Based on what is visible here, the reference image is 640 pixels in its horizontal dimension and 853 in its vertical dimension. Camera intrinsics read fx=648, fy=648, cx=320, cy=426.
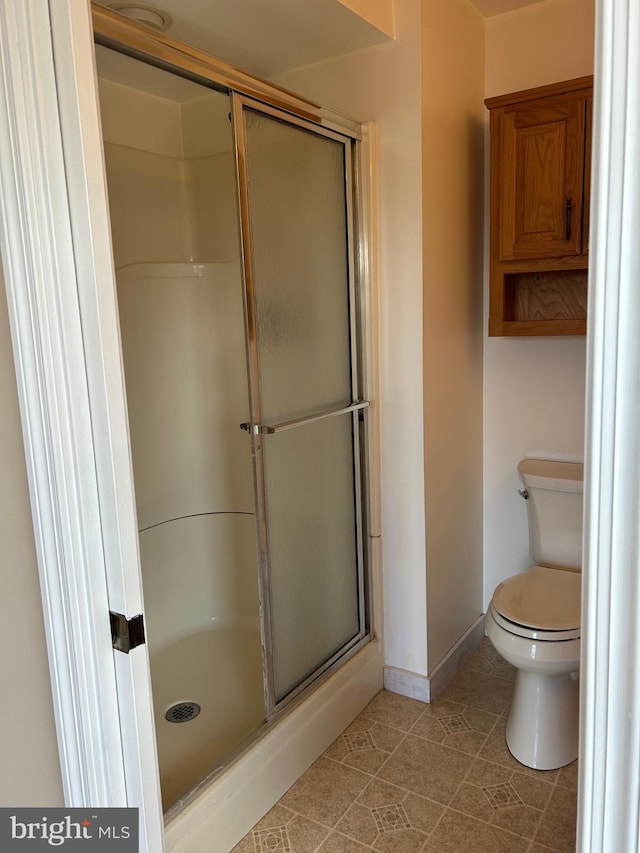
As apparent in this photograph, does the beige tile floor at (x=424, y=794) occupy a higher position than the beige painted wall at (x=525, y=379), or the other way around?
the beige painted wall at (x=525, y=379)

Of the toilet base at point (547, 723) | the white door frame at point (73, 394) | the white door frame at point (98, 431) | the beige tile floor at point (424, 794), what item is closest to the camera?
the white door frame at point (98, 431)

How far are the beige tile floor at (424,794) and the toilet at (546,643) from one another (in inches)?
2.9

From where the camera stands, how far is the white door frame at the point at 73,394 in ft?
3.13

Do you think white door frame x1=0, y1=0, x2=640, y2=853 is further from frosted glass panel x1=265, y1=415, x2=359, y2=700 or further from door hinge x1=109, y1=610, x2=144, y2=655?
frosted glass panel x1=265, y1=415, x2=359, y2=700

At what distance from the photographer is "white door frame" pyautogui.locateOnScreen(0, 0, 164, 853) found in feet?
3.13

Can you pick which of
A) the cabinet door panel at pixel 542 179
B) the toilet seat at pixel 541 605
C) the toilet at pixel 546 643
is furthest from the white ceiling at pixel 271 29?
the toilet seat at pixel 541 605

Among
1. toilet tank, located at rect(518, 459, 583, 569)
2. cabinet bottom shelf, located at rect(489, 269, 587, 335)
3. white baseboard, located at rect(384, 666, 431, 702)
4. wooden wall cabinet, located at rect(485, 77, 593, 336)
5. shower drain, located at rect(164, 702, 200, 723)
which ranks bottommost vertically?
white baseboard, located at rect(384, 666, 431, 702)

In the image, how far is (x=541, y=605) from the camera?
7.09 feet

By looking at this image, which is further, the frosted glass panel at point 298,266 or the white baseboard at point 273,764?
the frosted glass panel at point 298,266

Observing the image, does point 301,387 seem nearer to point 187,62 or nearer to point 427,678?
point 187,62

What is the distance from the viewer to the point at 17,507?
1.09 meters

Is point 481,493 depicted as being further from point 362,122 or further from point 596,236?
point 596,236

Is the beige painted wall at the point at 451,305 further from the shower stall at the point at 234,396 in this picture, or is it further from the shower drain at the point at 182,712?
the shower drain at the point at 182,712

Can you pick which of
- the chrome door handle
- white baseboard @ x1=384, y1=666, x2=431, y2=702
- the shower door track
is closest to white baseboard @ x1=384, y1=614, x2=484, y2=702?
white baseboard @ x1=384, y1=666, x2=431, y2=702
